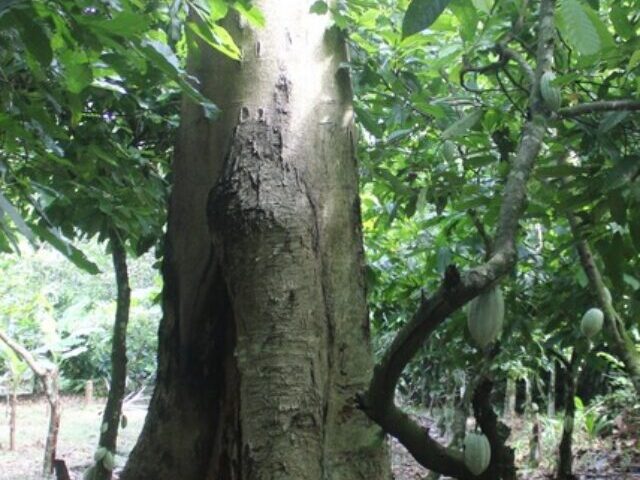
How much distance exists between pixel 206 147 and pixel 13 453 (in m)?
7.25

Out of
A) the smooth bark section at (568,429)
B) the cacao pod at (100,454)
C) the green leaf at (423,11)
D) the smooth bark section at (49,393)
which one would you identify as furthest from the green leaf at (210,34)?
the smooth bark section at (49,393)

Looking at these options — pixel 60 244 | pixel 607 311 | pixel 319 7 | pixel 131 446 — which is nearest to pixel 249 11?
pixel 319 7

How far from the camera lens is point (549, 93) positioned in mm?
1375

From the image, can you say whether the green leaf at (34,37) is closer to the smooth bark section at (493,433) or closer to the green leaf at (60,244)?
the green leaf at (60,244)

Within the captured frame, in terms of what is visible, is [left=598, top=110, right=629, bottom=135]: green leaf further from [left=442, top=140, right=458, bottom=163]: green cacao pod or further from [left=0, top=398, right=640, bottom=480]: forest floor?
[left=0, top=398, right=640, bottom=480]: forest floor

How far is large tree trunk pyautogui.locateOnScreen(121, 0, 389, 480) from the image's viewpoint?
5.30 feet

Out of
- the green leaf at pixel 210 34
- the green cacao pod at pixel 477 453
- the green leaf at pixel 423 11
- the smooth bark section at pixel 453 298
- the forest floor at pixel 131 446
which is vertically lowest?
the forest floor at pixel 131 446

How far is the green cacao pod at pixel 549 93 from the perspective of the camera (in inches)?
52.9

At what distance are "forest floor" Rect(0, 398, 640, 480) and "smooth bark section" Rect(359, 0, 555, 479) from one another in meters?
1.41

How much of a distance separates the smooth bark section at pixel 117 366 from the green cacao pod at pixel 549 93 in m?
1.86

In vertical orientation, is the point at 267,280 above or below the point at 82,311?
below

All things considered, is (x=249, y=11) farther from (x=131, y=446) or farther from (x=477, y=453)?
(x=131, y=446)

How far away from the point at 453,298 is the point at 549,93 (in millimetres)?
573

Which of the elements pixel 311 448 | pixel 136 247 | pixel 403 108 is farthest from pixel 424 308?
pixel 136 247
